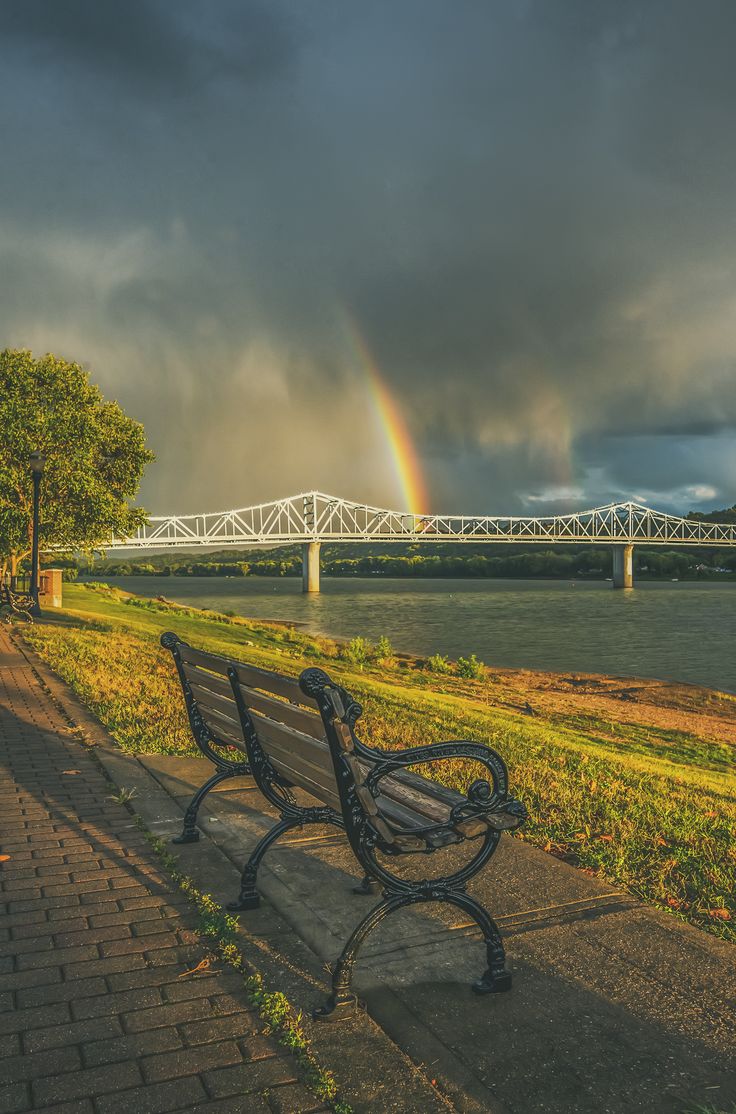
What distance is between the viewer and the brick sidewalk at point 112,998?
97.2 inches

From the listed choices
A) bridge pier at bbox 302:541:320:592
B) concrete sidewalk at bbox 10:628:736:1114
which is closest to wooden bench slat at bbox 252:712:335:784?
concrete sidewalk at bbox 10:628:736:1114

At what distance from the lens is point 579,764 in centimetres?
764

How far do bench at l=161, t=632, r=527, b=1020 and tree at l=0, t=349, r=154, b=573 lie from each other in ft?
76.4

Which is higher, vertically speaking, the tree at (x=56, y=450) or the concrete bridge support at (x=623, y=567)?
the tree at (x=56, y=450)

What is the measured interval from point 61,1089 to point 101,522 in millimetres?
26470

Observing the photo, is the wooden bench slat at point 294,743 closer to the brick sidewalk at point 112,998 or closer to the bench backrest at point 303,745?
the bench backrest at point 303,745

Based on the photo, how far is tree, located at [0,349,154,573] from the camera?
25344 millimetres

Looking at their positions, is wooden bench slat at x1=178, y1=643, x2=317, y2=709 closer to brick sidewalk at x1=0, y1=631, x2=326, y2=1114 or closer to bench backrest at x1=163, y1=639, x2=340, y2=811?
bench backrest at x1=163, y1=639, x2=340, y2=811

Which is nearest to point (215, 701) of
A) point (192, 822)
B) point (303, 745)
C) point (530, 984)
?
point (192, 822)

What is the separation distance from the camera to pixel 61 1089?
2.47 meters

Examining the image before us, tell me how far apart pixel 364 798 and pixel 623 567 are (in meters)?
118

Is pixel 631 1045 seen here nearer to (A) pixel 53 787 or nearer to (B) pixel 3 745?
(A) pixel 53 787

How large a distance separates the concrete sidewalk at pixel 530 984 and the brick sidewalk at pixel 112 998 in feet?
0.92

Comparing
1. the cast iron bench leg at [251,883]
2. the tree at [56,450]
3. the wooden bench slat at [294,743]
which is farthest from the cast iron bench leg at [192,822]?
the tree at [56,450]
